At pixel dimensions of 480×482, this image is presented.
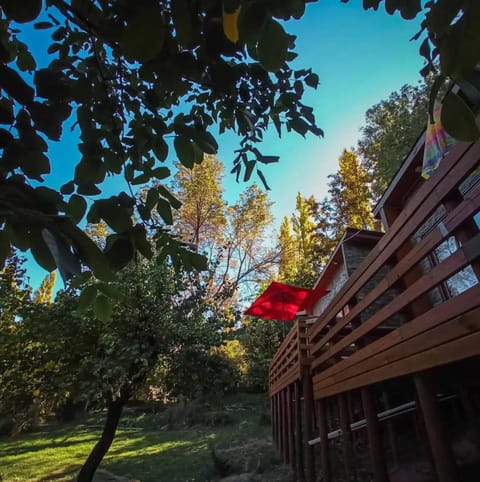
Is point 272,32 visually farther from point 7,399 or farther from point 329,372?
point 7,399

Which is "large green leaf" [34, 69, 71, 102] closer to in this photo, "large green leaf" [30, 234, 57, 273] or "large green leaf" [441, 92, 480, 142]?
"large green leaf" [30, 234, 57, 273]

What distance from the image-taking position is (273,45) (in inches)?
19.7

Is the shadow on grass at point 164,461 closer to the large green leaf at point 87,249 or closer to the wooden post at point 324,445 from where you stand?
the wooden post at point 324,445

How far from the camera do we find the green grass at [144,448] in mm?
7648

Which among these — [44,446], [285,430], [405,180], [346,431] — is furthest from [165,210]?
[44,446]

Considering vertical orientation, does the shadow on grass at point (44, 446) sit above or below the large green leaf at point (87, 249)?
below

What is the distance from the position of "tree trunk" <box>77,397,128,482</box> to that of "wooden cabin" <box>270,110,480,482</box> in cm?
363

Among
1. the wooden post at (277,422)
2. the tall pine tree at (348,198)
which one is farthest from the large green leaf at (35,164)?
the tall pine tree at (348,198)

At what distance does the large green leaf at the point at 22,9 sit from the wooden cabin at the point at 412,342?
1797mm

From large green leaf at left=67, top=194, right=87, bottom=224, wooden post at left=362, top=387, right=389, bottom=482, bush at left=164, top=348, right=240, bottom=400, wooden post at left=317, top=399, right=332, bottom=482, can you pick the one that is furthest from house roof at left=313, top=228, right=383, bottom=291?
large green leaf at left=67, top=194, right=87, bottom=224

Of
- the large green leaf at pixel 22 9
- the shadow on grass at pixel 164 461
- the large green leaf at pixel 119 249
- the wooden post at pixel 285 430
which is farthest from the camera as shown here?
the shadow on grass at pixel 164 461

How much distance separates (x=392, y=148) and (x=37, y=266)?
1584cm

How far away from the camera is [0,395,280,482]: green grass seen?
765cm

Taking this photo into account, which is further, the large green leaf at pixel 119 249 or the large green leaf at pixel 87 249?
the large green leaf at pixel 119 249
